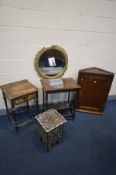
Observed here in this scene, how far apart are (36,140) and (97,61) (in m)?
1.62

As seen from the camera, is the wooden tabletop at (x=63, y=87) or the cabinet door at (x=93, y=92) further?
the cabinet door at (x=93, y=92)

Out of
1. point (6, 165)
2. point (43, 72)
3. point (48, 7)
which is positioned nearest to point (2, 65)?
point (43, 72)

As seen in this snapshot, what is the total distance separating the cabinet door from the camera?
2127mm

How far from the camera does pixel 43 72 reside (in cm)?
212

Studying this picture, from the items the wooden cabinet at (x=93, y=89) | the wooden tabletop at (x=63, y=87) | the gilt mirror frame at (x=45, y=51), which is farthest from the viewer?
the wooden cabinet at (x=93, y=89)

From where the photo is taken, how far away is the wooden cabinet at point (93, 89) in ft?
6.88

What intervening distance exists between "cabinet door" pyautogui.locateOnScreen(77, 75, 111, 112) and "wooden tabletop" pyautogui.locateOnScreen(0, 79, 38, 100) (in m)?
0.83

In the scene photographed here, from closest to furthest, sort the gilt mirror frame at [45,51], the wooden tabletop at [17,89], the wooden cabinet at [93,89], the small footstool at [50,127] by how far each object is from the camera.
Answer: the small footstool at [50,127] → the wooden tabletop at [17,89] → the gilt mirror frame at [45,51] → the wooden cabinet at [93,89]

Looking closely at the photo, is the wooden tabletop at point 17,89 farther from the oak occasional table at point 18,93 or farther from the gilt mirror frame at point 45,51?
the gilt mirror frame at point 45,51

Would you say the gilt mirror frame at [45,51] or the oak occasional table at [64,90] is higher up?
the gilt mirror frame at [45,51]

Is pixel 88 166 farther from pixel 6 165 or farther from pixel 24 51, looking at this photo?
pixel 24 51

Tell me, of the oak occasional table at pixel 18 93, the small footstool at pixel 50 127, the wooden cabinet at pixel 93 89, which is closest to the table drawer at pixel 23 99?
the oak occasional table at pixel 18 93

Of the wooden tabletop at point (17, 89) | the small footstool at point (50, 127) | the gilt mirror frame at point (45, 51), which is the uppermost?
the gilt mirror frame at point (45, 51)

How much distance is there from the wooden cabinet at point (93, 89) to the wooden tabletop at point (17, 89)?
32.1 inches
